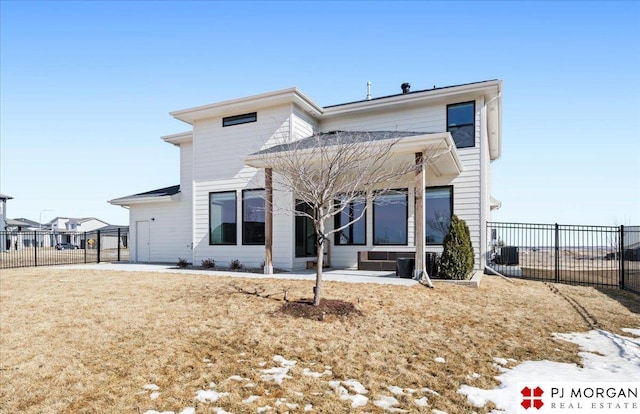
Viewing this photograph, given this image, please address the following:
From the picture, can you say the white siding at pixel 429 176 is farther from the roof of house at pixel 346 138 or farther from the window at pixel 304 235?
the roof of house at pixel 346 138

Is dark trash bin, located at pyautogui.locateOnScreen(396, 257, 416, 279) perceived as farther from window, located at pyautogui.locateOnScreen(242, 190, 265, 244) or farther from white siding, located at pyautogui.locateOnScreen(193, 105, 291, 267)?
window, located at pyautogui.locateOnScreen(242, 190, 265, 244)

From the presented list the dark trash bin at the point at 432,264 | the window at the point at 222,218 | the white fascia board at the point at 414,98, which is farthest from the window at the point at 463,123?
the window at the point at 222,218

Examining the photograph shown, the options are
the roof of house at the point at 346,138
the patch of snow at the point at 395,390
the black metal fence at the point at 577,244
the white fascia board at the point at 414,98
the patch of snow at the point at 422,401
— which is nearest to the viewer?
the patch of snow at the point at 422,401

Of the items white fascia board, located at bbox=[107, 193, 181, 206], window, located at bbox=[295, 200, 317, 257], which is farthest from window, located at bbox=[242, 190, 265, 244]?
white fascia board, located at bbox=[107, 193, 181, 206]

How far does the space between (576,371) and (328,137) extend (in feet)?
29.3

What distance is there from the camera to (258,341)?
5.19 metres

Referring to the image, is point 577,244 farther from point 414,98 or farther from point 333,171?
point 333,171

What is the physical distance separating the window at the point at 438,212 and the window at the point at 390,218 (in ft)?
2.55

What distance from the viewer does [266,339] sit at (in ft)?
17.3

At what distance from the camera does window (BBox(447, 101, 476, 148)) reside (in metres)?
11.7

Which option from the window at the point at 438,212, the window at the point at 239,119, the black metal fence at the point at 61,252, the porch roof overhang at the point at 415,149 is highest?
the window at the point at 239,119

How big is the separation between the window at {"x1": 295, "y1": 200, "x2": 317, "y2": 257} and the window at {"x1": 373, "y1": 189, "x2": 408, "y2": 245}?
→ 92.5 inches

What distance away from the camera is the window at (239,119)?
514 inches

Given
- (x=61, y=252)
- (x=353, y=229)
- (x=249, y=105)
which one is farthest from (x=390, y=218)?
(x=61, y=252)
